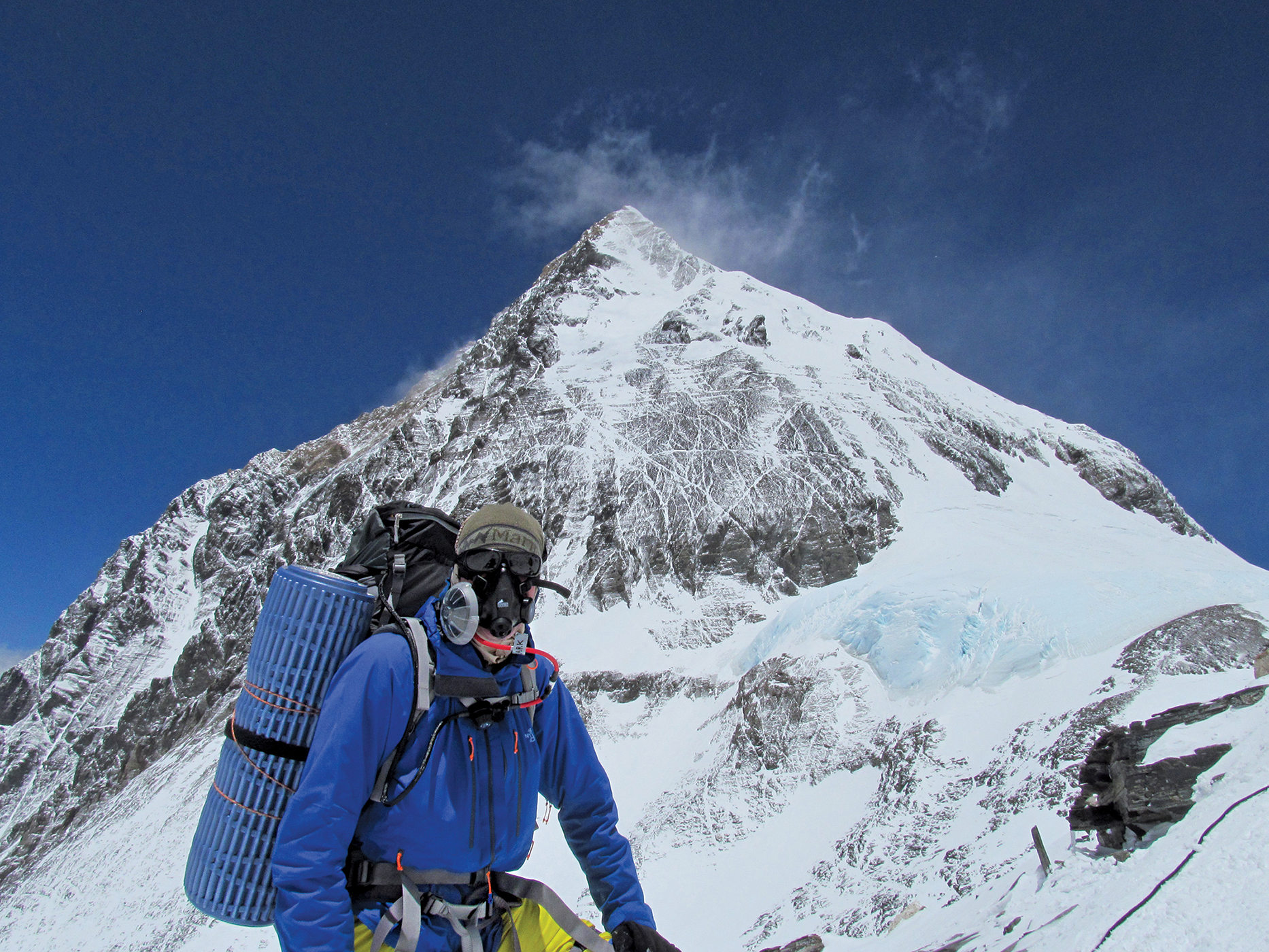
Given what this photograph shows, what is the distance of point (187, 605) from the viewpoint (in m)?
76.8

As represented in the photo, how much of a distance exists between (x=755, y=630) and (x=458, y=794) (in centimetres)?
3587

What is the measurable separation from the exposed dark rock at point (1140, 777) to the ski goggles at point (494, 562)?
9258 mm

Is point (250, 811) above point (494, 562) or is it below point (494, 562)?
below

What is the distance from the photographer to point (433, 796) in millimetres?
2789

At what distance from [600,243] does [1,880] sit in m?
86.2

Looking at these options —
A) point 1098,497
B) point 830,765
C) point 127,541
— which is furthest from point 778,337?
point 127,541

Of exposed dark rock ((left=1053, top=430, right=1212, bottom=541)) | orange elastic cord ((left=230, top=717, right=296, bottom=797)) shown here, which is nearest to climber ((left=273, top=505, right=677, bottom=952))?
orange elastic cord ((left=230, top=717, right=296, bottom=797))

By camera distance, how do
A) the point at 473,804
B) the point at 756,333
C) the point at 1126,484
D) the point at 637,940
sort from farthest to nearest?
the point at 756,333 → the point at 1126,484 → the point at 637,940 → the point at 473,804

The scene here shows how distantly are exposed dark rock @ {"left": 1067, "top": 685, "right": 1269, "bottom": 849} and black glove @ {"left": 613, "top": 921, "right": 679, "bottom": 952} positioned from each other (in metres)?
8.44

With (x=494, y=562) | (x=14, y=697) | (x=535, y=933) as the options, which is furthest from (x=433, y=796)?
(x=14, y=697)

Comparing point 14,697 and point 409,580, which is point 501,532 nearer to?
point 409,580

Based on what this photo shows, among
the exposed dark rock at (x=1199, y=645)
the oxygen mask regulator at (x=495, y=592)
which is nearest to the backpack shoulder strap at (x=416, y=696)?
the oxygen mask regulator at (x=495, y=592)

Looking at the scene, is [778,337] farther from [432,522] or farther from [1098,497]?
[432,522]

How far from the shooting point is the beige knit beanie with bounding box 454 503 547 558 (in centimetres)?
322
